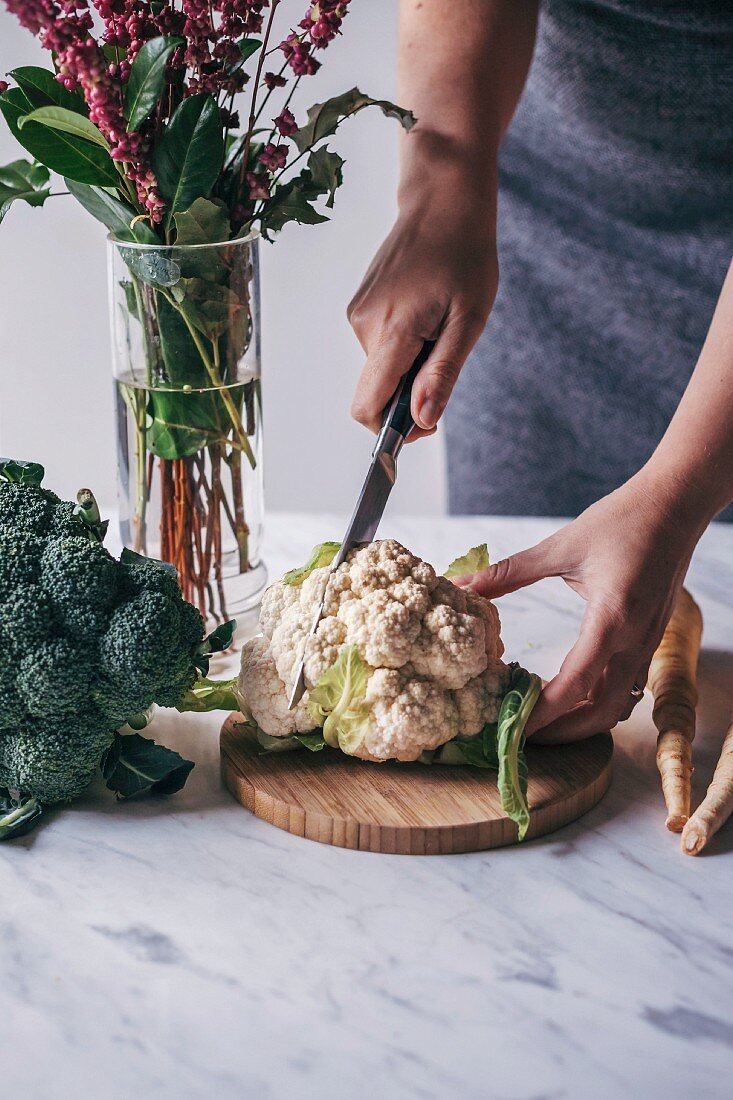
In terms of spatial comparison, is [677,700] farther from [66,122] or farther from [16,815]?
[66,122]

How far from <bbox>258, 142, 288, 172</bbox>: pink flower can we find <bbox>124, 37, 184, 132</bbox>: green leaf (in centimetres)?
12

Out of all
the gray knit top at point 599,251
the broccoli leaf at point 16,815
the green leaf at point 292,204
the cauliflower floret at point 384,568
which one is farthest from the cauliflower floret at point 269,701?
the gray knit top at point 599,251

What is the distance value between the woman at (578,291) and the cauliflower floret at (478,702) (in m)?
0.04

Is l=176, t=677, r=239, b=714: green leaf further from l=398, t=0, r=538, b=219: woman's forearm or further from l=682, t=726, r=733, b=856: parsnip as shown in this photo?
l=398, t=0, r=538, b=219: woman's forearm

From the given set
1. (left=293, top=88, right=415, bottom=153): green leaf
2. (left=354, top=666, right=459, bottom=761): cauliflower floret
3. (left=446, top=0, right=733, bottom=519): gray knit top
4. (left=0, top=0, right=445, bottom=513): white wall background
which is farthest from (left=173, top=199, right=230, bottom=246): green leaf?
(left=0, top=0, right=445, bottom=513): white wall background

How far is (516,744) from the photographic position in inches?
41.8

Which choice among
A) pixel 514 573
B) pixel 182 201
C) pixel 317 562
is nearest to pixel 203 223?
pixel 182 201

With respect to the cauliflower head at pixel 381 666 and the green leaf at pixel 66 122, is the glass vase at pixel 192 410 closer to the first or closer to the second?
the green leaf at pixel 66 122

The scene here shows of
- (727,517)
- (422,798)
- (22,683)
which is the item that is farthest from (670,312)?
(22,683)

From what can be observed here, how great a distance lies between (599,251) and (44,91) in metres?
1.13

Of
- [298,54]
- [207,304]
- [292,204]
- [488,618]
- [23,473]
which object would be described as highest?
[298,54]

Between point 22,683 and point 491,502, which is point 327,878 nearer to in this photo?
point 22,683

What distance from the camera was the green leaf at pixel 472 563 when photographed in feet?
4.23

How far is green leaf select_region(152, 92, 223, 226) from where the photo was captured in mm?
1128
